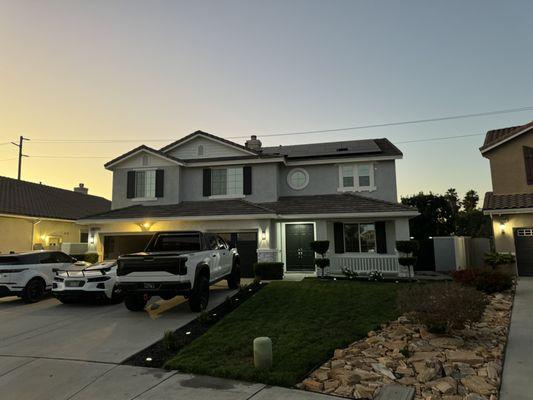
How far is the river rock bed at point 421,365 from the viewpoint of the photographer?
4.75 metres

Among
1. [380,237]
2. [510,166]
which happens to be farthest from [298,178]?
[510,166]

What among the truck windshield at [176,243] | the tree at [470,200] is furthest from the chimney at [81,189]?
the tree at [470,200]

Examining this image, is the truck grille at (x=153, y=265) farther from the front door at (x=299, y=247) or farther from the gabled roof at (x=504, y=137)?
the gabled roof at (x=504, y=137)

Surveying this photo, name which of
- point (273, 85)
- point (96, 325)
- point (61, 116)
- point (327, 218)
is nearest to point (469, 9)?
point (273, 85)

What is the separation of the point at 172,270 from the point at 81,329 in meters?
2.53

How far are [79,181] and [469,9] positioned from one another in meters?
36.3

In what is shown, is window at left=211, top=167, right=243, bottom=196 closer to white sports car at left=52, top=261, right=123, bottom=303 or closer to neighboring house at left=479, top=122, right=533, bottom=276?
white sports car at left=52, top=261, right=123, bottom=303

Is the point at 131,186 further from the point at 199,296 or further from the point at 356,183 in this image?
the point at 356,183

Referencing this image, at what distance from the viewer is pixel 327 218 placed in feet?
54.5

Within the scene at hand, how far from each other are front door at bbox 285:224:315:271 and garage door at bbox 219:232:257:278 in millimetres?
1684

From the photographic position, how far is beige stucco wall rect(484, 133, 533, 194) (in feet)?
55.7

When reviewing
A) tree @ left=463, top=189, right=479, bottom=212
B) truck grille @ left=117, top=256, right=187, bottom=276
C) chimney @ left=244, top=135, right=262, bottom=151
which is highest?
chimney @ left=244, top=135, right=262, bottom=151

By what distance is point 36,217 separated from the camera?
20.5 m

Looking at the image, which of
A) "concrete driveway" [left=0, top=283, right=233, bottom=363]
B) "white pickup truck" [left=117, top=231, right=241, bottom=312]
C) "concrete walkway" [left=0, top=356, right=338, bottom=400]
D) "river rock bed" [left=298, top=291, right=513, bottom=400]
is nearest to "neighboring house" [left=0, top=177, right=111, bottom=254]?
"concrete driveway" [left=0, top=283, right=233, bottom=363]
